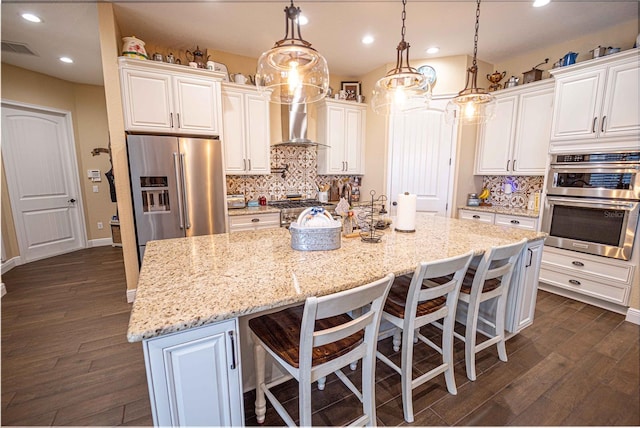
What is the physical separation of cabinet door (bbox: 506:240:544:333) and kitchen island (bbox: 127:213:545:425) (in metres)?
0.36

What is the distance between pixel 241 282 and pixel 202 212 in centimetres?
214

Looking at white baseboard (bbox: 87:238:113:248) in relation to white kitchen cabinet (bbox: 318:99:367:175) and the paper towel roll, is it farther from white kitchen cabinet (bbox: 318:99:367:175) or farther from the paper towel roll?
the paper towel roll

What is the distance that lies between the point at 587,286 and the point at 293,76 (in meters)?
3.54

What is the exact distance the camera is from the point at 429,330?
92.4 inches

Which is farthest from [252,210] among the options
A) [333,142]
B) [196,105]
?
[333,142]

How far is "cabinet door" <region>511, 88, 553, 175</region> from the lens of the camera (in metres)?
3.29

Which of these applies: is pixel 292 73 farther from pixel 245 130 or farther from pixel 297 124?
pixel 297 124

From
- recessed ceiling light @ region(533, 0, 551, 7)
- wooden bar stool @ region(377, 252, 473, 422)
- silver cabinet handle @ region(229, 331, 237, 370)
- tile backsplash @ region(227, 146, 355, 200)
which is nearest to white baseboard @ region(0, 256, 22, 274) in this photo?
tile backsplash @ region(227, 146, 355, 200)

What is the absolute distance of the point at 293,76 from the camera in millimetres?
1732

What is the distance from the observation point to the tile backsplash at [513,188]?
370 cm

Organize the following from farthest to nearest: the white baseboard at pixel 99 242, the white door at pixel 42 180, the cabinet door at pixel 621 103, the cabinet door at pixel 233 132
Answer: the white baseboard at pixel 99 242
the white door at pixel 42 180
the cabinet door at pixel 233 132
the cabinet door at pixel 621 103

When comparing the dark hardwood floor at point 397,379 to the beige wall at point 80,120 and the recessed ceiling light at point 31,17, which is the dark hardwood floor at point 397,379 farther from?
the recessed ceiling light at point 31,17

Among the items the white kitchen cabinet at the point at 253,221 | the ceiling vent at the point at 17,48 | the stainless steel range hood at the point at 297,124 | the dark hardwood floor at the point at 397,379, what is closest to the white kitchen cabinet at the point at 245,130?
the stainless steel range hood at the point at 297,124

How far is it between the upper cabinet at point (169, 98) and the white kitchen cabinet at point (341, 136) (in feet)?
5.34
